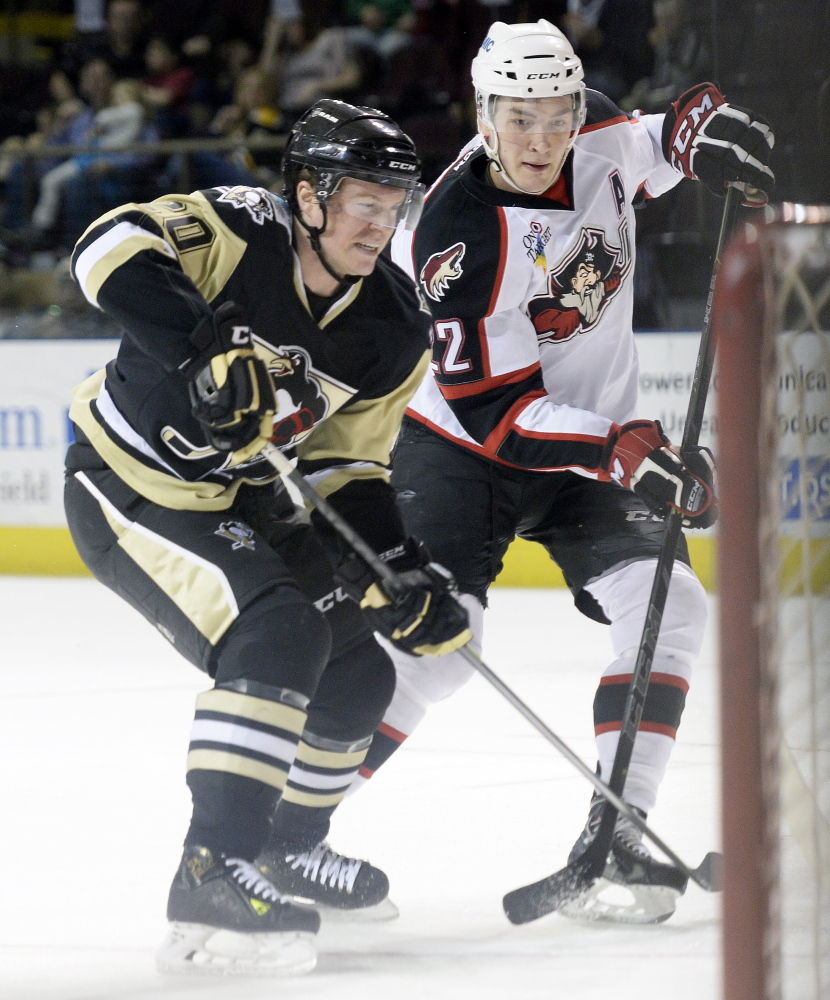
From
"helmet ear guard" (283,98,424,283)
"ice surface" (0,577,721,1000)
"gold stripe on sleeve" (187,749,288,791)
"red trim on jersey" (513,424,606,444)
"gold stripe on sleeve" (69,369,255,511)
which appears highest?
"helmet ear guard" (283,98,424,283)

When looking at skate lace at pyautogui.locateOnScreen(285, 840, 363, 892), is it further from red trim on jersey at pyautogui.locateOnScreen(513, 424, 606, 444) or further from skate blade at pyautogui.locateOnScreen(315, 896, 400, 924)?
red trim on jersey at pyautogui.locateOnScreen(513, 424, 606, 444)

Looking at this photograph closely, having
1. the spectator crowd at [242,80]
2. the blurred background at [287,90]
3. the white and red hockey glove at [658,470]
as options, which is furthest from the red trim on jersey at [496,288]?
the spectator crowd at [242,80]

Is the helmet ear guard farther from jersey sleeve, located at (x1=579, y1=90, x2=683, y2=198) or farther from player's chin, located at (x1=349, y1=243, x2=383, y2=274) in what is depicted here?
jersey sleeve, located at (x1=579, y1=90, x2=683, y2=198)

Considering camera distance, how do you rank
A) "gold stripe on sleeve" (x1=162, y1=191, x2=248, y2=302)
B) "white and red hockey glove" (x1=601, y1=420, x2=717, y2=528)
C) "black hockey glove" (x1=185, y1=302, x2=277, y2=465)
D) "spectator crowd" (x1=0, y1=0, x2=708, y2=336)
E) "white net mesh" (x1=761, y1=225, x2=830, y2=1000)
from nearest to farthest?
"white net mesh" (x1=761, y1=225, x2=830, y2=1000)
"black hockey glove" (x1=185, y1=302, x2=277, y2=465)
"gold stripe on sleeve" (x1=162, y1=191, x2=248, y2=302)
"white and red hockey glove" (x1=601, y1=420, x2=717, y2=528)
"spectator crowd" (x1=0, y1=0, x2=708, y2=336)

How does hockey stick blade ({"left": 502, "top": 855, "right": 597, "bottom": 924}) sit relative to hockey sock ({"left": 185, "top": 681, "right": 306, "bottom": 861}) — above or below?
below

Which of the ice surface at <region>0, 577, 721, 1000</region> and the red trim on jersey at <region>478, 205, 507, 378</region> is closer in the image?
the ice surface at <region>0, 577, 721, 1000</region>

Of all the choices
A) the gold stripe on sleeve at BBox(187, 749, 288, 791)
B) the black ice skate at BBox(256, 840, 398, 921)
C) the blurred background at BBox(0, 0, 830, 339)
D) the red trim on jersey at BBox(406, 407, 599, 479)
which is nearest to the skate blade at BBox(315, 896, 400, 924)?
the black ice skate at BBox(256, 840, 398, 921)

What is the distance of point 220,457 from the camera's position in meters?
1.88

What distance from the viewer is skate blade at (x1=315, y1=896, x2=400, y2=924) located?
6.61ft

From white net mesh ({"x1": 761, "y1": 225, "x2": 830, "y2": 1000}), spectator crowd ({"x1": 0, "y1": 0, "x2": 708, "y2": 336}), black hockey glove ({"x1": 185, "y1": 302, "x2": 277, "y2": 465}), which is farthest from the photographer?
spectator crowd ({"x1": 0, "y1": 0, "x2": 708, "y2": 336})

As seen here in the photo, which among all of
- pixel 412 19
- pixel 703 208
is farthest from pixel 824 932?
pixel 412 19

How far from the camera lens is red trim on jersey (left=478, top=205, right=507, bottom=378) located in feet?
6.73

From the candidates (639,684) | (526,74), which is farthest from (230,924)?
(526,74)

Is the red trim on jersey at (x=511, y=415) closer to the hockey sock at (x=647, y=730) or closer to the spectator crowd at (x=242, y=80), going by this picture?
the hockey sock at (x=647, y=730)
